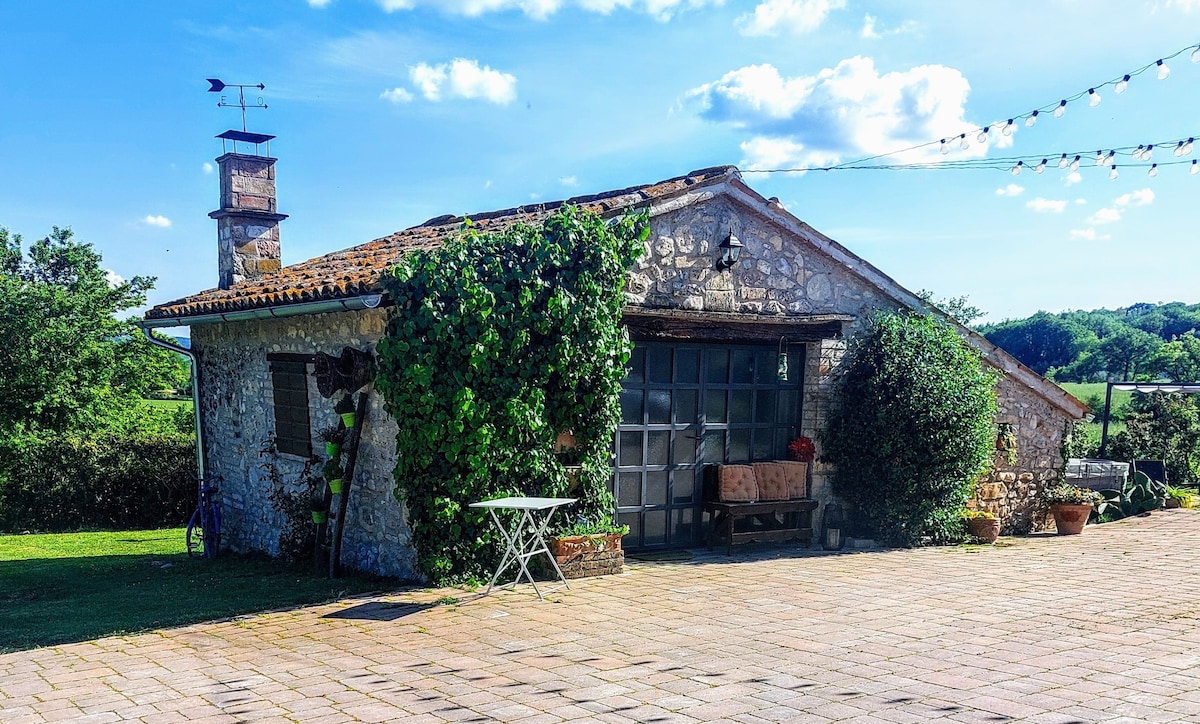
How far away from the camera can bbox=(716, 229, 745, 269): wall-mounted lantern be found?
377 inches

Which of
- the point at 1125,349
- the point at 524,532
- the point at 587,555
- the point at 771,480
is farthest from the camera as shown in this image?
the point at 1125,349

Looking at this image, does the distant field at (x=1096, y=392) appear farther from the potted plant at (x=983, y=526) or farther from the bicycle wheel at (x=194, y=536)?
the bicycle wheel at (x=194, y=536)

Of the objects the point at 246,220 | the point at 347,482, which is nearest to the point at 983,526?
the point at 347,482

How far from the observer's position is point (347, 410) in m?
8.57

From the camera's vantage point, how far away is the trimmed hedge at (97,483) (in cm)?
1536

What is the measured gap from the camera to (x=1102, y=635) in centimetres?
647

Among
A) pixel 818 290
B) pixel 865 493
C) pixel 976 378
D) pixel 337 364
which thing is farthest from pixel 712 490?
pixel 337 364

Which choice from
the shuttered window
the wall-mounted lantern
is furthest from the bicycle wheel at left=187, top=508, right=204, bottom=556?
the wall-mounted lantern

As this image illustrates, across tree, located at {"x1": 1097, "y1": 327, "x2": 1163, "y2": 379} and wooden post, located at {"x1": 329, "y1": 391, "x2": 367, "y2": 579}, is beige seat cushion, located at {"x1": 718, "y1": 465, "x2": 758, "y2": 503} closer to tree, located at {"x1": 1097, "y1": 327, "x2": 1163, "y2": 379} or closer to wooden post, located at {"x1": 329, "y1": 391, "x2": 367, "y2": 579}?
wooden post, located at {"x1": 329, "y1": 391, "x2": 367, "y2": 579}

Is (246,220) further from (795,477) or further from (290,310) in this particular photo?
(795,477)

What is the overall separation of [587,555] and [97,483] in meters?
10.8

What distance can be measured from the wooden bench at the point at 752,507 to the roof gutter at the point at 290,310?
420 centimetres

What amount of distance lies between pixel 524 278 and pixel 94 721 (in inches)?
181

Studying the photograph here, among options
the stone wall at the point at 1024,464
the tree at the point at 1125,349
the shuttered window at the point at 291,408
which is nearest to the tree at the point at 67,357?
the shuttered window at the point at 291,408
